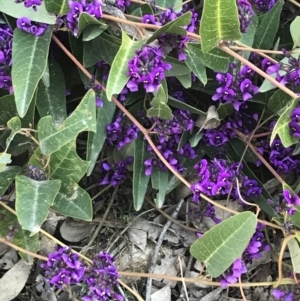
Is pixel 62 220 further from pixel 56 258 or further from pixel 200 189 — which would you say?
pixel 200 189

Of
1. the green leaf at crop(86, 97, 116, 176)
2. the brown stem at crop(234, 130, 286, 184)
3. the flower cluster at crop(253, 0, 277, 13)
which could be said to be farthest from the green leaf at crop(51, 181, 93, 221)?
the flower cluster at crop(253, 0, 277, 13)

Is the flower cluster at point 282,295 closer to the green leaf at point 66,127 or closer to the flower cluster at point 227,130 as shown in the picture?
the flower cluster at point 227,130

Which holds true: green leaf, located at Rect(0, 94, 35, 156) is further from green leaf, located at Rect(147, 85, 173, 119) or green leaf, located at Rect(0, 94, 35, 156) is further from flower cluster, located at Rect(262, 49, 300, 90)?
flower cluster, located at Rect(262, 49, 300, 90)

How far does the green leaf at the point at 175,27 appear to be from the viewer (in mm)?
1066

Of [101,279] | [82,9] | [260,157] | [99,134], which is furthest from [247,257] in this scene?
[82,9]

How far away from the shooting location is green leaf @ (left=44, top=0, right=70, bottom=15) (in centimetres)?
113

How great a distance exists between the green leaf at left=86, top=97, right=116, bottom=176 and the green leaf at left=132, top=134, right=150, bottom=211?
8 centimetres

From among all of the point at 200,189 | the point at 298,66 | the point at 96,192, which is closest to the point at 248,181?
the point at 200,189

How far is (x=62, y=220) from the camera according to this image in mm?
1371

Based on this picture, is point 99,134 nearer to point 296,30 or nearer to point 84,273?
point 84,273

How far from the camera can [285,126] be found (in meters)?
1.14

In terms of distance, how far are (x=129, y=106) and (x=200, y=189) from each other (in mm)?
312

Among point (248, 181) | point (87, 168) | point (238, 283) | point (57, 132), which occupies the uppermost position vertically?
point (57, 132)

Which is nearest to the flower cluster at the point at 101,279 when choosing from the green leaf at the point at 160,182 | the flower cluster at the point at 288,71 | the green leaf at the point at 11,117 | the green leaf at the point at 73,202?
the green leaf at the point at 73,202
